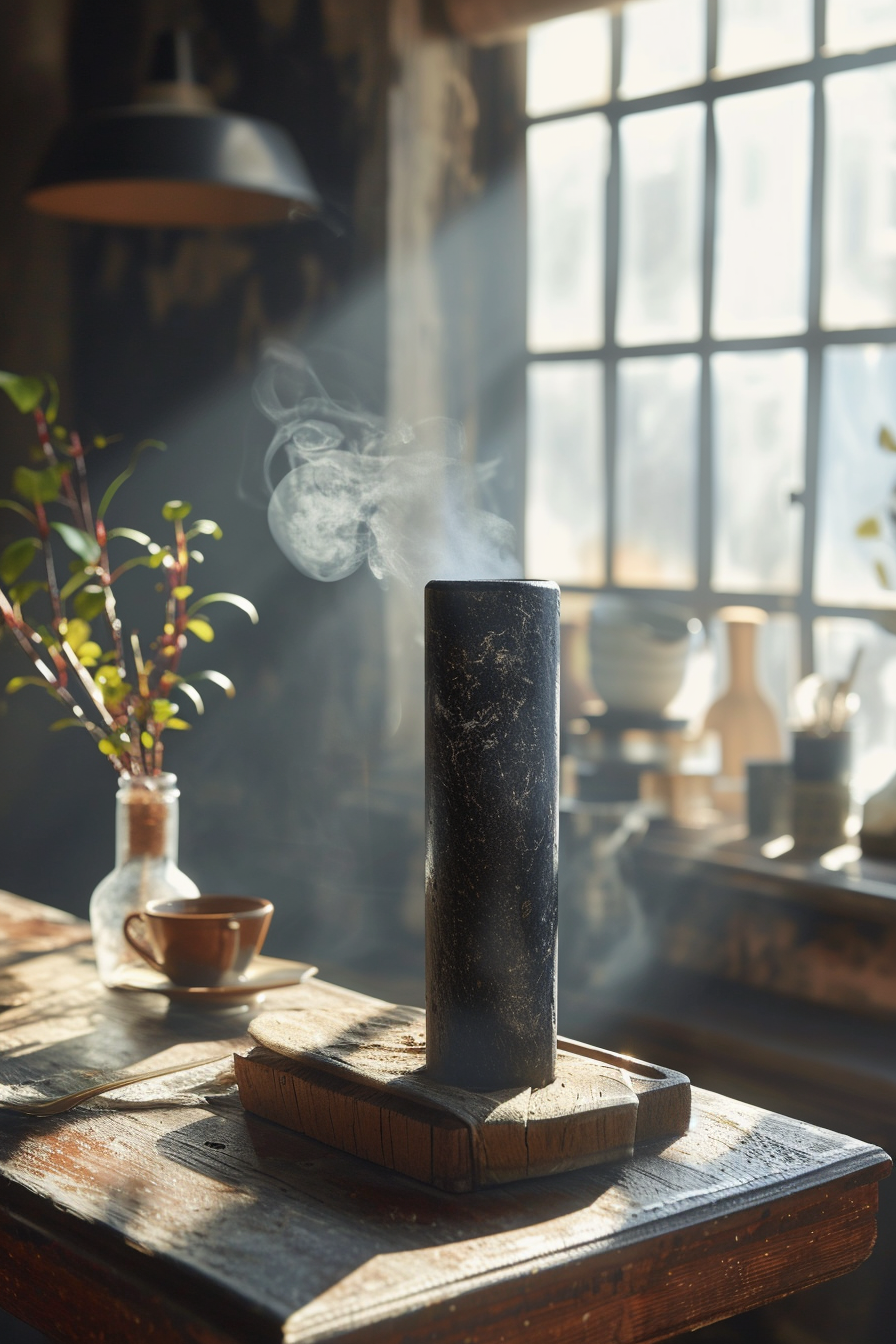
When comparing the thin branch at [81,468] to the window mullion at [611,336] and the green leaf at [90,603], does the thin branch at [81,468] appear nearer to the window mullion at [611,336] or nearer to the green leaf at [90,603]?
the green leaf at [90,603]

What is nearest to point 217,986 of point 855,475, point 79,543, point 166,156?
point 79,543

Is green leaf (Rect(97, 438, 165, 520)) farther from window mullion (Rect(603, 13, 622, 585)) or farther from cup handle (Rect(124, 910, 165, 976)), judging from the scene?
window mullion (Rect(603, 13, 622, 585))

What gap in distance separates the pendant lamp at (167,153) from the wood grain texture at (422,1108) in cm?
120

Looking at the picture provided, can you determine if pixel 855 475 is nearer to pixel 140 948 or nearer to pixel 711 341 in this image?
pixel 711 341

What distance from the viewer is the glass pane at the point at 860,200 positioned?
2273mm

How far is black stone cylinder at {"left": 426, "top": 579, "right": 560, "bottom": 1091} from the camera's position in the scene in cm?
92

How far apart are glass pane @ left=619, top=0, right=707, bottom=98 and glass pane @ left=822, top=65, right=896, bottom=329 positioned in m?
0.30

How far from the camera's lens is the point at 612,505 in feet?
9.00

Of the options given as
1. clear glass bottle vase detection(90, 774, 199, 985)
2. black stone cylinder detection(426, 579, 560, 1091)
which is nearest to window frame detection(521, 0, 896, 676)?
clear glass bottle vase detection(90, 774, 199, 985)

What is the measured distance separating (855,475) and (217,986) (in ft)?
5.08

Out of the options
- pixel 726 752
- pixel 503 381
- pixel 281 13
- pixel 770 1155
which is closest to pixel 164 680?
pixel 770 1155

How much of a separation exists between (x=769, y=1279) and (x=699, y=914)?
150cm

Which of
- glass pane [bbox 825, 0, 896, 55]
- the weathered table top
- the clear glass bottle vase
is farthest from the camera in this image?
glass pane [bbox 825, 0, 896, 55]

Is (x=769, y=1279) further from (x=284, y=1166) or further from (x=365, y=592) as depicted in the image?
(x=365, y=592)
